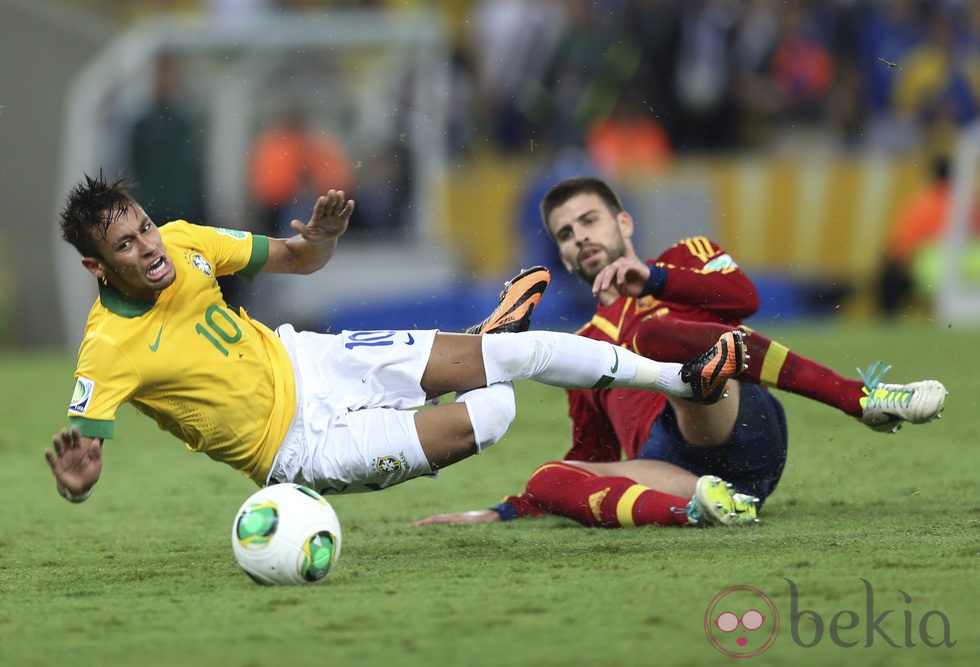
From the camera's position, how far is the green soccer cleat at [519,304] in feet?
18.0

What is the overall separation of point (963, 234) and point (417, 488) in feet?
28.0

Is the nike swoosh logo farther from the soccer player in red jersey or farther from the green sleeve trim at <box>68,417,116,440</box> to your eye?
the soccer player in red jersey

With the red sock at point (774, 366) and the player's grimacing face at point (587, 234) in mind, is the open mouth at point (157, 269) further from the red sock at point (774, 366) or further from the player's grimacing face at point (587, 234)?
the player's grimacing face at point (587, 234)

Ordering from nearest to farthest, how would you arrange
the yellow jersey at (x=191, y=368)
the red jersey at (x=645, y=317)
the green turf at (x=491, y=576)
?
the green turf at (x=491, y=576) → the yellow jersey at (x=191, y=368) → the red jersey at (x=645, y=317)

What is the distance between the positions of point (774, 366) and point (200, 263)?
225 cm

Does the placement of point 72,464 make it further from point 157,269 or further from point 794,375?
point 794,375

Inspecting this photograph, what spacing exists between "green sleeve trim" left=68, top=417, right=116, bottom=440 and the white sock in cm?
139

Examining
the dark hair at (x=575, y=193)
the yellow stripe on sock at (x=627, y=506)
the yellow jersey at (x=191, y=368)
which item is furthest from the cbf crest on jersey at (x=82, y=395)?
the dark hair at (x=575, y=193)

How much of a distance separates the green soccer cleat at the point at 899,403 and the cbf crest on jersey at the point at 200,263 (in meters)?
2.57

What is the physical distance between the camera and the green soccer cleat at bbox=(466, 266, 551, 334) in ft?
18.0

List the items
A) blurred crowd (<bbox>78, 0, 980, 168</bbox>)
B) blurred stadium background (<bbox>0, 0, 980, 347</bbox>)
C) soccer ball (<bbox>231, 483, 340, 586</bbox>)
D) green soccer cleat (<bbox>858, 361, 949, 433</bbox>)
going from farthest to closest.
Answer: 1. blurred crowd (<bbox>78, 0, 980, 168</bbox>)
2. blurred stadium background (<bbox>0, 0, 980, 347</bbox>)
3. green soccer cleat (<bbox>858, 361, 949, 433</bbox>)
4. soccer ball (<bbox>231, 483, 340, 586</bbox>)

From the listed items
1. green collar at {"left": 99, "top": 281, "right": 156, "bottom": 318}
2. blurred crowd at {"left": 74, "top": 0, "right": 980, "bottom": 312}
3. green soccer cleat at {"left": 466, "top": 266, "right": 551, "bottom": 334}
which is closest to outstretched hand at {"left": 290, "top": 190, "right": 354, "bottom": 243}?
green soccer cleat at {"left": 466, "top": 266, "right": 551, "bottom": 334}

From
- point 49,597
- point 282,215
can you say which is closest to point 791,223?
point 282,215

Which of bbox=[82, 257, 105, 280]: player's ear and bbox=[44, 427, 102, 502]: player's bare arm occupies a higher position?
bbox=[82, 257, 105, 280]: player's ear
